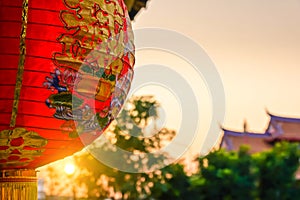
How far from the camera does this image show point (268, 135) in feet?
112

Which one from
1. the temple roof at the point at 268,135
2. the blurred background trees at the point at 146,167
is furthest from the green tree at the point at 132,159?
the temple roof at the point at 268,135

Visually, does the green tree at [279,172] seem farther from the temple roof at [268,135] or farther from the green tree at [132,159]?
the green tree at [132,159]

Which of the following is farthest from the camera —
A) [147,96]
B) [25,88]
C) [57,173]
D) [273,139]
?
[273,139]

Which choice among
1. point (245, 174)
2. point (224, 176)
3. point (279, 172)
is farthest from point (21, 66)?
point (279, 172)

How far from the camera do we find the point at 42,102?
6.85 ft

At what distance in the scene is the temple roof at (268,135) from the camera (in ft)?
106

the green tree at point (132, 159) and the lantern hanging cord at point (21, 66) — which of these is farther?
the green tree at point (132, 159)

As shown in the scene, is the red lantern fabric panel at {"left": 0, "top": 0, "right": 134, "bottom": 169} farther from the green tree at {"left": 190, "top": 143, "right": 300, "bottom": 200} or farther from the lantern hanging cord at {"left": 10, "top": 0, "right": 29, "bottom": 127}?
the green tree at {"left": 190, "top": 143, "right": 300, "bottom": 200}

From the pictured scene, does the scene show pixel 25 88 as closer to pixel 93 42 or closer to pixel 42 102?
pixel 42 102

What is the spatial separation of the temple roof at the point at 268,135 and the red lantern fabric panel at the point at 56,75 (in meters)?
30.2

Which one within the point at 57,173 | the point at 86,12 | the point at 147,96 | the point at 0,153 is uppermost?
the point at 147,96

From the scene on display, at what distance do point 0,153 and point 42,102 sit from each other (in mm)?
181

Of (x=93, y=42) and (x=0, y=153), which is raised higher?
(x=93, y=42)

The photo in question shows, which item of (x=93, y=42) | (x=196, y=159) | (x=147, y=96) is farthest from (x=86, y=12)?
(x=196, y=159)
